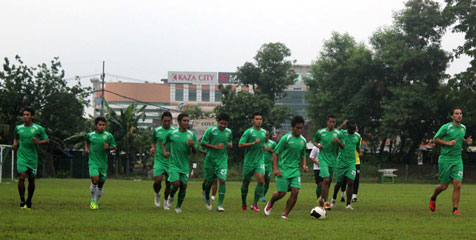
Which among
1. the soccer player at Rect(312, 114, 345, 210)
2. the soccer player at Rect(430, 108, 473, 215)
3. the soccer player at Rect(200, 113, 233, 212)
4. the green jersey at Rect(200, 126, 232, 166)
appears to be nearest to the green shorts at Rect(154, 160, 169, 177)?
the soccer player at Rect(200, 113, 233, 212)

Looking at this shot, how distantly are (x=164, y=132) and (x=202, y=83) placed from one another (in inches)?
4909

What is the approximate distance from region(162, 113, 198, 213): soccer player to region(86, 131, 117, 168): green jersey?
150 cm

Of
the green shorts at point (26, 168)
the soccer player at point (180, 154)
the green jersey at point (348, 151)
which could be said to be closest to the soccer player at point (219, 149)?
the soccer player at point (180, 154)

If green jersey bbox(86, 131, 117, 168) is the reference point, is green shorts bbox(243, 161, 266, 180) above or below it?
below

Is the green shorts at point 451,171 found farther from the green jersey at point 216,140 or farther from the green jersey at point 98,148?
the green jersey at point 98,148

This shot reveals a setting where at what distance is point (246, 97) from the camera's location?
201 ft

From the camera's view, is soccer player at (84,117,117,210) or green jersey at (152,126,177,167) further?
green jersey at (152,126,177,167)

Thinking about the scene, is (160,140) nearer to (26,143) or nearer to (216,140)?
(216,140)

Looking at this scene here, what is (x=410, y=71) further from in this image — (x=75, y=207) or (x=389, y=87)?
(x=75, y=207)

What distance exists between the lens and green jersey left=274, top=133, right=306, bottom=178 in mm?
11703

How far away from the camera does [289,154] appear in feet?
38.6

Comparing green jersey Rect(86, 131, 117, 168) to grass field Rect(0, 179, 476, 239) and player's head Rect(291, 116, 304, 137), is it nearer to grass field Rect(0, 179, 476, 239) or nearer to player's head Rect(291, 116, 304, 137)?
grass field Rect(0, 179, 476, 239)

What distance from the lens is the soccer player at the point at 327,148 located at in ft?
47.3

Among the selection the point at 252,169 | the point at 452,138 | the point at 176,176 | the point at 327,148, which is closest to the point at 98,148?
the point at 176,176
